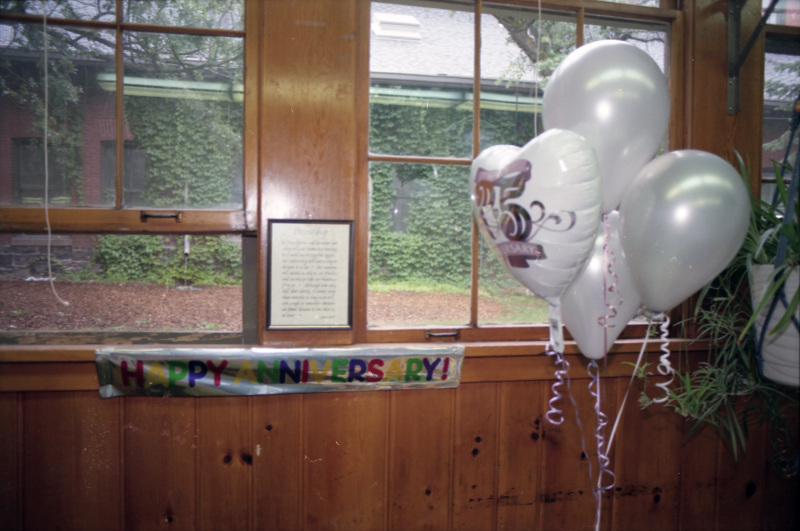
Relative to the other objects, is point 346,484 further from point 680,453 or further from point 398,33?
point 398,33

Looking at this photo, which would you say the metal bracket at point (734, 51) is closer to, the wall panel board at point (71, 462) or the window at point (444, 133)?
the window at point (444, 133)

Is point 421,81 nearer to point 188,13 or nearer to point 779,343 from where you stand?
point 188,13

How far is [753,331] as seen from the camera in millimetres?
1371

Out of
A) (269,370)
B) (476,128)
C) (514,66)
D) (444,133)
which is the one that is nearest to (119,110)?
(269,370)

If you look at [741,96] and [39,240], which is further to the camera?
[741,96]

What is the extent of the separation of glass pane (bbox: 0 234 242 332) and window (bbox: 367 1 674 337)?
47cm

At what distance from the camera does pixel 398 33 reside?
1.56 metres

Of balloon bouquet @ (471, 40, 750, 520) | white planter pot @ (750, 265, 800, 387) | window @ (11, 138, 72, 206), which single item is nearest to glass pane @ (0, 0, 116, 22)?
window @ (11, 138, 72, 206)

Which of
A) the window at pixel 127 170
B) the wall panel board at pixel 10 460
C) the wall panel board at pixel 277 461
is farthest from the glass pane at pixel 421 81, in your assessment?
the wall panel board at pixel 10 460

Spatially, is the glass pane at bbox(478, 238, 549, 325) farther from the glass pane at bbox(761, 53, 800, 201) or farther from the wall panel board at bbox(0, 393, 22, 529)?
the wall panel board at bbox(0, 393, 22, 529)

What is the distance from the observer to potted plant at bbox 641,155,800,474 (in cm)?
123

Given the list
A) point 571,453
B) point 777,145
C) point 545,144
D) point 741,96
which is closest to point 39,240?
point 545,144

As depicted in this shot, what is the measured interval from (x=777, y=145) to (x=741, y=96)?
25cm

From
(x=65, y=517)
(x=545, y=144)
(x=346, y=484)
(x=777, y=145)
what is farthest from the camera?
(x=777, y=145)
